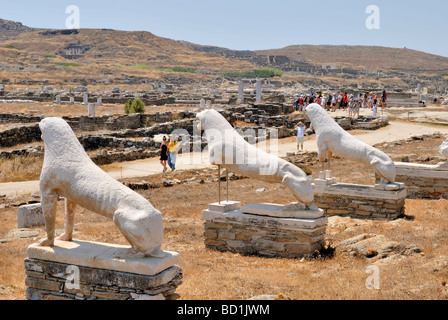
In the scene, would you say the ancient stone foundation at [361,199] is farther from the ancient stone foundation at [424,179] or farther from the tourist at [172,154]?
the tourist at [172,154]

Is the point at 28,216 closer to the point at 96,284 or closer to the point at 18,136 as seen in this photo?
the point at 96,284

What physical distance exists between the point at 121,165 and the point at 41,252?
1263cm

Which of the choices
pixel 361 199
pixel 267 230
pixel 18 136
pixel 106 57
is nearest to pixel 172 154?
pixel 361 199

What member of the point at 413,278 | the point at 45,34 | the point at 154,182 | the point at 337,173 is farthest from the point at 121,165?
the point at 45,34

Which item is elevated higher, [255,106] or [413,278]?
[255,106]

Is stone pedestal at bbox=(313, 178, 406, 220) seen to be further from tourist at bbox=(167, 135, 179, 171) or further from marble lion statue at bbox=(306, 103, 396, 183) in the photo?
tourist at bbox=(167, 135, 179, 171)

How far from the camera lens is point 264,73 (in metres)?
95.1

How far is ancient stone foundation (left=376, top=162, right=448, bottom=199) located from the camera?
11766 millimetres

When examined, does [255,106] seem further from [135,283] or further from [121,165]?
[135,283]

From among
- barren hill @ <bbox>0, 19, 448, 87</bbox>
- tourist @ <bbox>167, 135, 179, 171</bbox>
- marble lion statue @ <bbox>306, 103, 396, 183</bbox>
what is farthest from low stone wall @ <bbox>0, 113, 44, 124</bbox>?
barren hill @ <bbox>0, 19, 448, 87</bbox>

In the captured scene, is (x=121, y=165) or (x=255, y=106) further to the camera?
(x=255, y=106)

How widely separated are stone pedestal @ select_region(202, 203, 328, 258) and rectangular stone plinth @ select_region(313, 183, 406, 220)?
245 centimetres

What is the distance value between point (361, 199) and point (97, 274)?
6.38 m
